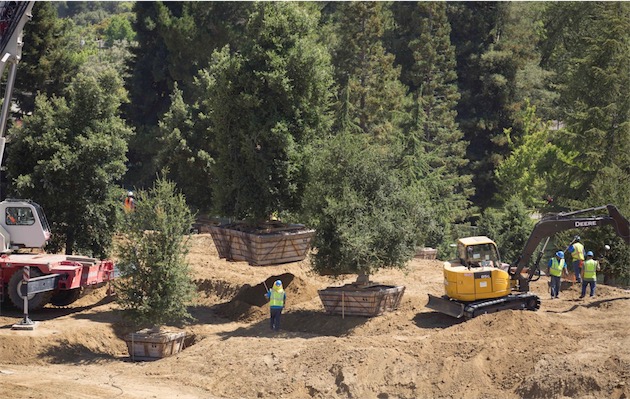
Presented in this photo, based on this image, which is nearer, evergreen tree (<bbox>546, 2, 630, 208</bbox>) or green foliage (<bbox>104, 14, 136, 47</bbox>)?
evergreen tree (<bbox>546, 2, 630, 208</bbox>)

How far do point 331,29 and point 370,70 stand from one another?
627cm

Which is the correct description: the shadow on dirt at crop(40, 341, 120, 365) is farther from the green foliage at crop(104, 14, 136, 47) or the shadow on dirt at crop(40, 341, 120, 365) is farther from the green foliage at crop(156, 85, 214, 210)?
the green foliage at crop(104, 14, 136, 47)

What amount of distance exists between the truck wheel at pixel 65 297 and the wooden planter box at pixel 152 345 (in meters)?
5.85

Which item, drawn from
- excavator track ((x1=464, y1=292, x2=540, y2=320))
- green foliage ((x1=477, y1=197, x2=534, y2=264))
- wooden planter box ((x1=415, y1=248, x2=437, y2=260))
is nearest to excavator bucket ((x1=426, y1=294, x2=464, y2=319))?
excavator track ((x1=464, y1=292, x2=540, y2=320))

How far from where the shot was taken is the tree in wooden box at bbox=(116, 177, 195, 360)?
2822 centimetres

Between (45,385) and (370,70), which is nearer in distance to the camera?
(45,385)

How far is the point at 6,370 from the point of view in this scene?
88.1 feet

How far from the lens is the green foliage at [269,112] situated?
107 feet

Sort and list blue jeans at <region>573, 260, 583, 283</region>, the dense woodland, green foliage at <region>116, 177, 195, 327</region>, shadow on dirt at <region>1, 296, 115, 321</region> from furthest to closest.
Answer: blue jeans at <region>573, 260, 583, 283</region> < the dense woodland < shadow on dirt at <region>1, 296, 115, 321</region> < green foliage at <region>116, 177, 195, 327</region>

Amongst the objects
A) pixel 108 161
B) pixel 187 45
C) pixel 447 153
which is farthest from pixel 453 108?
pixel 108 161

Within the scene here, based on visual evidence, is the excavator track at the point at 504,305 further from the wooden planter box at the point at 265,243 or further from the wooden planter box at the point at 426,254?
the wooden planter box at the point at 426,254

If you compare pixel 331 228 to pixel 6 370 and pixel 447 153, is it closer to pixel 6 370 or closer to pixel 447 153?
pixel 6 370

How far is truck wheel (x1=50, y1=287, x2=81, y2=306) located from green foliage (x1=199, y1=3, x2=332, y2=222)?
6174 mm

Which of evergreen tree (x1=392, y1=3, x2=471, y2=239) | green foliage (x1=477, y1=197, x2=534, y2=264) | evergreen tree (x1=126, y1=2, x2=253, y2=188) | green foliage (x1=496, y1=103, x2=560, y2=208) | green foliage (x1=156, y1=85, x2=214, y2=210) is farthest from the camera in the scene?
evergreen tree (x1=126, y1=2, x2=253, y2=188)
